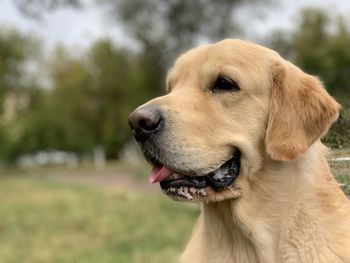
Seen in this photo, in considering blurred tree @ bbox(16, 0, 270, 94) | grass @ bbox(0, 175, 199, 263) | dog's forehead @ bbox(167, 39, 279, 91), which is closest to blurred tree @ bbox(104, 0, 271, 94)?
blurred tree @ bbox(16, 0, 270, 94)

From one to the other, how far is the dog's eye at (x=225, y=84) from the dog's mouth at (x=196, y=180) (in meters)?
0.37

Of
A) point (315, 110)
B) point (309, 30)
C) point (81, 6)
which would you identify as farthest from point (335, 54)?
point (315, 110)

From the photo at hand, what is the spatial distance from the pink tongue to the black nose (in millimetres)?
194

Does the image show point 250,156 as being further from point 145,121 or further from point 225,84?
point 145,121

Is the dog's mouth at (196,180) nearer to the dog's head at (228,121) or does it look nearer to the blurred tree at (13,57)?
the dog's head at (228,121)

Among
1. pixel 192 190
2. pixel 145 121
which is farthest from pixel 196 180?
pixel 145 121

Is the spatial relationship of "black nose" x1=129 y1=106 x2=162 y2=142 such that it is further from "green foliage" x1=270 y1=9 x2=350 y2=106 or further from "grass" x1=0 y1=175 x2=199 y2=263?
"green foliage" x1=270 y1=9 x2=350 y2=106

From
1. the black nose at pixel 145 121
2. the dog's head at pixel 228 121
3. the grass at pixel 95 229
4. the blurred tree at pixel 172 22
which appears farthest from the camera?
the blurred tree at pixel 172 22

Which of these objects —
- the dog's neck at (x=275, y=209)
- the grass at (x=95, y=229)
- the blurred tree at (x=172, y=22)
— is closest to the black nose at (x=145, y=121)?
the dog's neck at (x=275, y=209)

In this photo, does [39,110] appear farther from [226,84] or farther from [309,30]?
[226,84]

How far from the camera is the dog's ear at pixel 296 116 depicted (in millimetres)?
3111

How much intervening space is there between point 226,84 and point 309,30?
2171cm

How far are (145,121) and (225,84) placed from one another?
57cm

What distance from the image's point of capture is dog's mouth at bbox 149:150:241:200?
311 centimetres
